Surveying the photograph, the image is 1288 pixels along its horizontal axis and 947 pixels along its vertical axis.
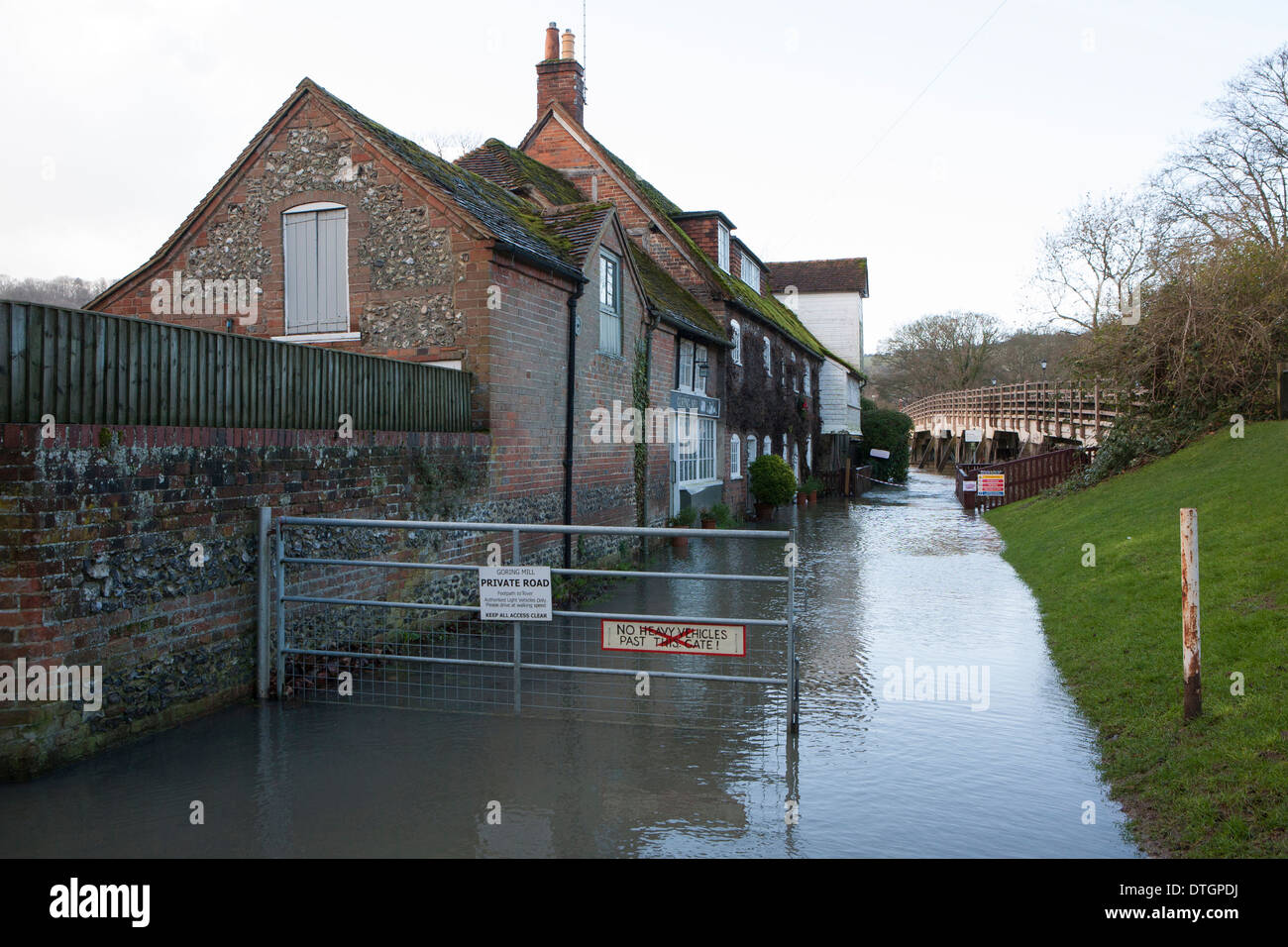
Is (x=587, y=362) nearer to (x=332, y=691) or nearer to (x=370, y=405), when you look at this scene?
(x=370, y=405)

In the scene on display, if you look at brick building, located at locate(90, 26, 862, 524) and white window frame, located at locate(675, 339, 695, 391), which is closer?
brick building, located at locate(90, 26, 862, 524)

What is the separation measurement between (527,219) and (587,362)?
2391 mm

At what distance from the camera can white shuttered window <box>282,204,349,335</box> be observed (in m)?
12.2

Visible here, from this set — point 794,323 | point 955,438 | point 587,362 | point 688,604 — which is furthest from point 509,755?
point 955,438

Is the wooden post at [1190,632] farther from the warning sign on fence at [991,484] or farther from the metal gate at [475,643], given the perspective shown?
the warning sign on fence at [991,484]

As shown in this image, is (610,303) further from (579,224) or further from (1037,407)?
(1037,407)

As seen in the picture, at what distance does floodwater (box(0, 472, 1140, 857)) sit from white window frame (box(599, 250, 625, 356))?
323 inches

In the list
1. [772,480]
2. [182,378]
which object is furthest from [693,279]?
[182,378]

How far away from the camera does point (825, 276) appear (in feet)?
157
